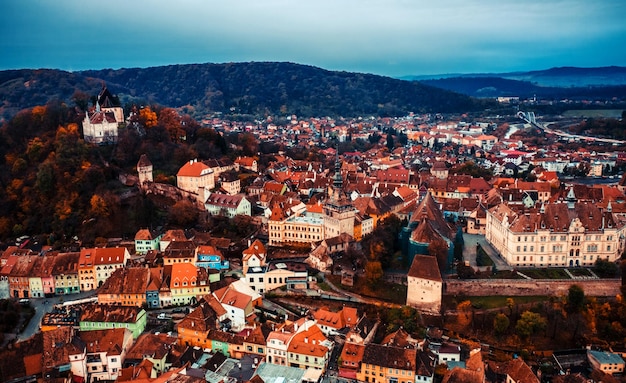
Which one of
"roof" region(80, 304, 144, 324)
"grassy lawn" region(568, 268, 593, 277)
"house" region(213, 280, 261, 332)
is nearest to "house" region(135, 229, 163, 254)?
"roof" region(80, 304, 144, 324)

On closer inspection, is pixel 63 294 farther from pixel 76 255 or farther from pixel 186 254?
pixel 186 254

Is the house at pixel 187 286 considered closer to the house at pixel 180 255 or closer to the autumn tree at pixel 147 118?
the house at pixel 180 255

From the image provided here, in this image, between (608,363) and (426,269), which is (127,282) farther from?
(608,363)

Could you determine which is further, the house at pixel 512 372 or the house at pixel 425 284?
the house at pixel 425 284

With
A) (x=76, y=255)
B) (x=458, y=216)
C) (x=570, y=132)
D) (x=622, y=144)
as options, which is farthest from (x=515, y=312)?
(x=570, y=132)

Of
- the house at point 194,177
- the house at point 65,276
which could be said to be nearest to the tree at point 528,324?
the house at point 65,276
